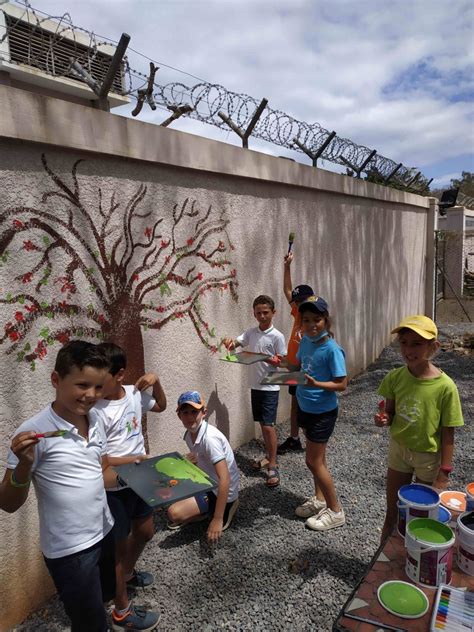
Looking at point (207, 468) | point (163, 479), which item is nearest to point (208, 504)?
point (207, 468)

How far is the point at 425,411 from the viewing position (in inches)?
87.6

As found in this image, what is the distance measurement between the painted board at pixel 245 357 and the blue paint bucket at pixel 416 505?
182cm

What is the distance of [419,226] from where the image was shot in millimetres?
9406

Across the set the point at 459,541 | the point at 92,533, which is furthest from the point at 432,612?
the point at 92,533

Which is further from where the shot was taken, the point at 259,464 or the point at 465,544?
the point at 259,464

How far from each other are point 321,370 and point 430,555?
1473 mm

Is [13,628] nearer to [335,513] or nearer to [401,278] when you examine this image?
[335,513]

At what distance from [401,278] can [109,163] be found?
22.5ft

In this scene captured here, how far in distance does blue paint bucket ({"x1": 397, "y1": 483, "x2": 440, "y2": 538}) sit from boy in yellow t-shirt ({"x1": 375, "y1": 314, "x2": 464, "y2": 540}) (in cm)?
48

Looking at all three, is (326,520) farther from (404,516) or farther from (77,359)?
(77,359)

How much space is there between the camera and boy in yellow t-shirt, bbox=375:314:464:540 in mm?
2188

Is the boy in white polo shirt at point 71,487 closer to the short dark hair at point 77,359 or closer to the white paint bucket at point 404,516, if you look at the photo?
the short dark hair at point 77,359

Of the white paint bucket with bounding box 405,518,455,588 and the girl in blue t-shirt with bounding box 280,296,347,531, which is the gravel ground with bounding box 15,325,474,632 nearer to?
the girl in blue t-shirt with bounding box 280,296,347,531

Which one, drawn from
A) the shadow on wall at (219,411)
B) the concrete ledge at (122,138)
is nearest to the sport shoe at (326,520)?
the shadow on wall at (219,411)
